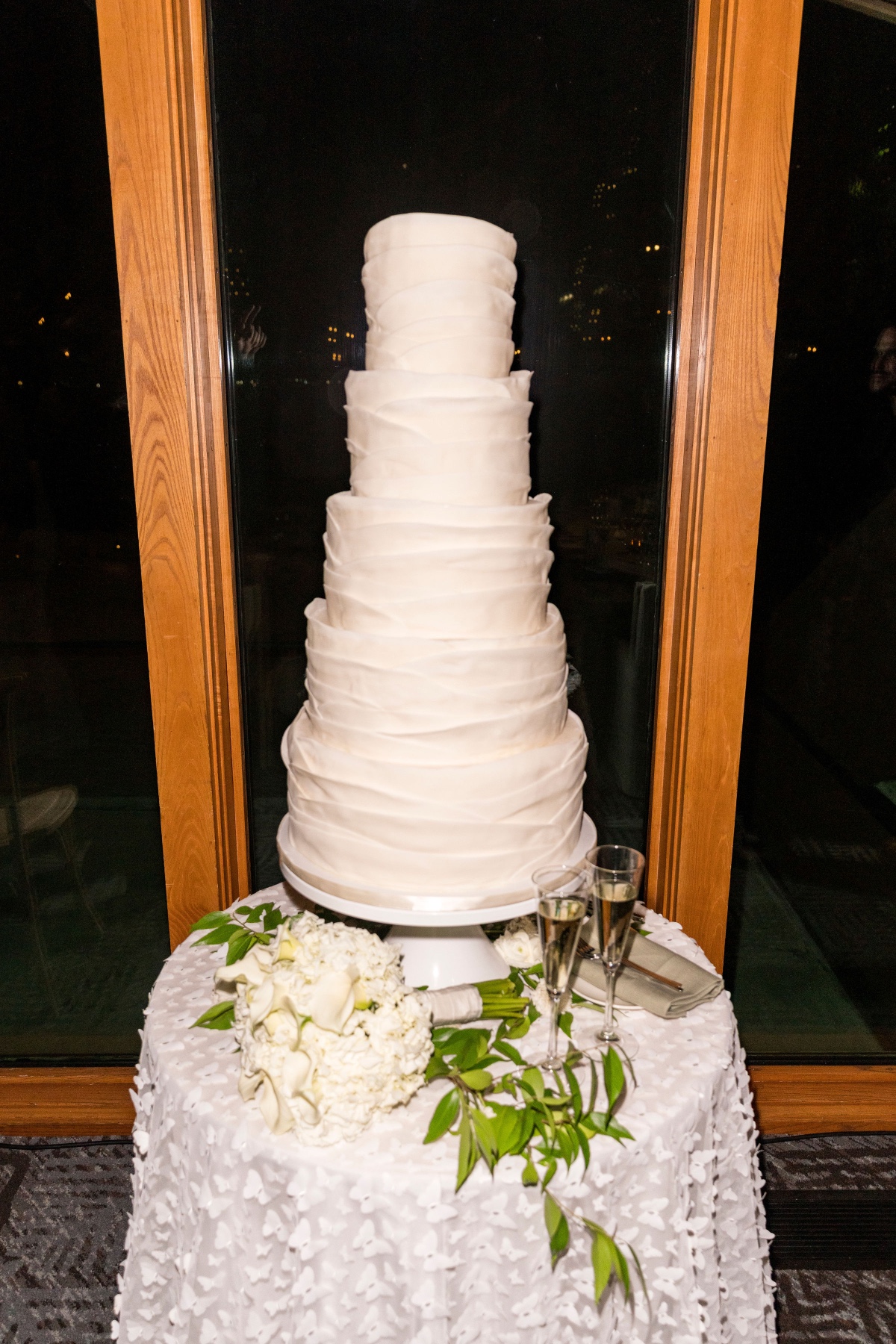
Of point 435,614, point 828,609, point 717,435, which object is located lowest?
point 828,609

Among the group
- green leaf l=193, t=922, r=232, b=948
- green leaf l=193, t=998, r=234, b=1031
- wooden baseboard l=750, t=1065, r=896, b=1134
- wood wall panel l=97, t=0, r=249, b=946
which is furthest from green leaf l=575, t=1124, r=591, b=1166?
wooden baseboard l=750, t=1065, r=896, b=1134

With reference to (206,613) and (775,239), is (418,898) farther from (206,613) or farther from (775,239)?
(775,239)

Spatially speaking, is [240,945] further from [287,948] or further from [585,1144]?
[585,1144]

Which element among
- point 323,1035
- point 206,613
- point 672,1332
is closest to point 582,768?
point 323,1035

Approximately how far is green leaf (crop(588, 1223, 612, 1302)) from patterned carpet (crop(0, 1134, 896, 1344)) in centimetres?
53

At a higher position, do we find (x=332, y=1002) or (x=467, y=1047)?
(x=332, y=1002)

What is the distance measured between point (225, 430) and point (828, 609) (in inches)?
56.3

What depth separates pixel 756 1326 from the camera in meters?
1.40

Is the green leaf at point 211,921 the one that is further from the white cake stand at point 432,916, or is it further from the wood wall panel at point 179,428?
the wood wall panel at point 179,428

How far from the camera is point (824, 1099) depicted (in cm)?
225

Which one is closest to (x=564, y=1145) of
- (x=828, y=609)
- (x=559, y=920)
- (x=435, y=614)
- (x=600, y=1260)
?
(x=600, y=1260)

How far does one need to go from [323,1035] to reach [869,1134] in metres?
1.76

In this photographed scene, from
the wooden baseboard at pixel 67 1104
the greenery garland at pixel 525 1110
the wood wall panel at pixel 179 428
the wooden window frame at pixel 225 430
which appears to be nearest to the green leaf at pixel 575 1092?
the greenery garland at pixel 525 1110

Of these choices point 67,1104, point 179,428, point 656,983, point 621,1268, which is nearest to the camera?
point 621,1268
